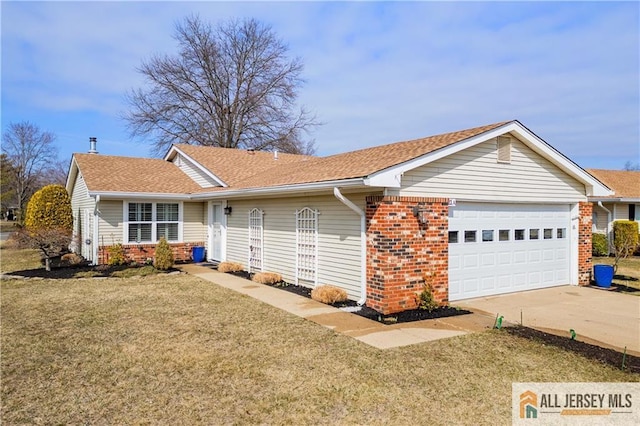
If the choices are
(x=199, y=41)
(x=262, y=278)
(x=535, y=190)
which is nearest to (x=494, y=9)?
(x=535, y=190)

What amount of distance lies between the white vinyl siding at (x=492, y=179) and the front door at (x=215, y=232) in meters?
8.91

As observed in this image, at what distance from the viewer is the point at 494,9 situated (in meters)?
10.7

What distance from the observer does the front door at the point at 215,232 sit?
1554cm

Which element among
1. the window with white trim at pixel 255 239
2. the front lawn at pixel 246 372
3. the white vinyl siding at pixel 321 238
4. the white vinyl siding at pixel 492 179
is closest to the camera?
the front lawn at pixel 246 372

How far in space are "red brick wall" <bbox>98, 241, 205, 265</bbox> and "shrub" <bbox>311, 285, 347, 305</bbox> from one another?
8.52 metres

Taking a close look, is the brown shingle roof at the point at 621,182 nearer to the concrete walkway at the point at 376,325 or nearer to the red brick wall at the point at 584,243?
the red brick wall at the point at 584,243

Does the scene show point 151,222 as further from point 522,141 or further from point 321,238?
point 522,141

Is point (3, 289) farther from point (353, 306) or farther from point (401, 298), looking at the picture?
point (401, 298)

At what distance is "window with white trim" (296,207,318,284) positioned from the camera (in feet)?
33.3

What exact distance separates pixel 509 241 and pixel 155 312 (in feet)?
26.9

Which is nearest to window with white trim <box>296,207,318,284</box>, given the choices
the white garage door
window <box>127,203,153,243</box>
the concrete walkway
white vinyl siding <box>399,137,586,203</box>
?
the concrete walkway

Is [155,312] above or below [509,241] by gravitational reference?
below

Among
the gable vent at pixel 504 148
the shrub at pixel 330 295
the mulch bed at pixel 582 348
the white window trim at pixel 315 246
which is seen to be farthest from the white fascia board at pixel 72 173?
the mulch bed at pixel 582 348

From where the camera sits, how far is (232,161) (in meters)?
18.5
